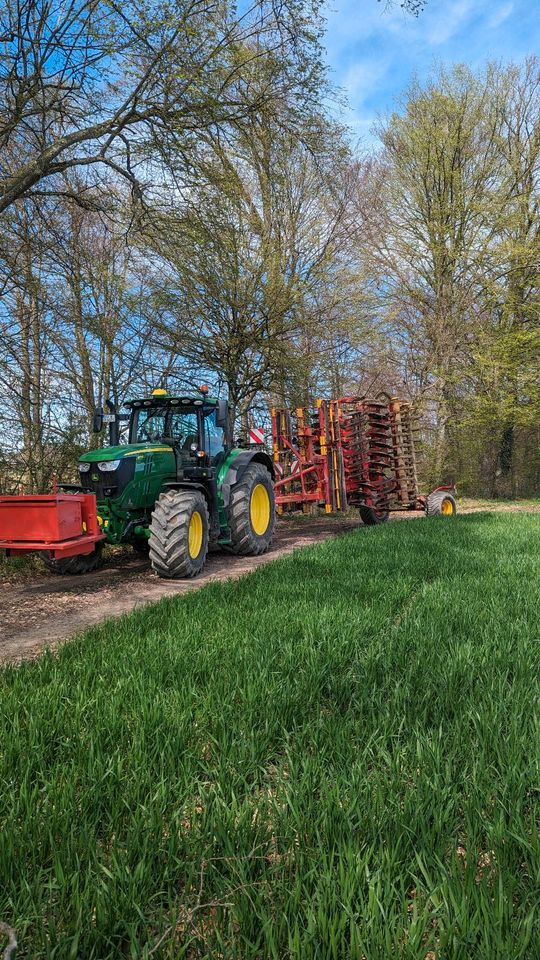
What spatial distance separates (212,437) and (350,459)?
12.3 ft

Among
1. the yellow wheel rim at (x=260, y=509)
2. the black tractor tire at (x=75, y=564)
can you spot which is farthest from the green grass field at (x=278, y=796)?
the yellow wheel rim at (x=260, y=509)

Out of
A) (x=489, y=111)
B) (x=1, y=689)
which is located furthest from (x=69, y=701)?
(x=489, y=111)

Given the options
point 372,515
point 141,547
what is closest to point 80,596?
point 141,547

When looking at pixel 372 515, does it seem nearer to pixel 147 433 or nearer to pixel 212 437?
pixel 212 437

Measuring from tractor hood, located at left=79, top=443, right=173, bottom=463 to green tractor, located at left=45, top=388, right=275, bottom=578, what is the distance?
0.01 meters

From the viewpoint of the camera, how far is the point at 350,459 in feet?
35.4

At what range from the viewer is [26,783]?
Result: 170cm

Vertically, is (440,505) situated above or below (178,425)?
below

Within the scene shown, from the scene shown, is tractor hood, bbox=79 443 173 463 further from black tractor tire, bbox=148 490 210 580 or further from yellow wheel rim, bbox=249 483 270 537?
yellow wheel rim, bbox=249 483 270 537

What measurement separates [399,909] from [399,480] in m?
10.9

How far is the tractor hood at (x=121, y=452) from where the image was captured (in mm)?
6781

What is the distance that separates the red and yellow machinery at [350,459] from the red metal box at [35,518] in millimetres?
4605

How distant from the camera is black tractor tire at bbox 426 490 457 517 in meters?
12.1

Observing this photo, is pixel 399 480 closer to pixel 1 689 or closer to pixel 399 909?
pixel 1 689
